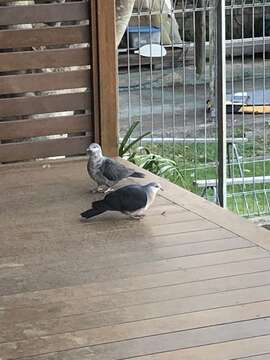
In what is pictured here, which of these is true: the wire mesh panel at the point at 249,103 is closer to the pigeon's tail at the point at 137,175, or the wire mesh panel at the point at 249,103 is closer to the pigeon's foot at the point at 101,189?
the pigeon's tail at the point at 137,175

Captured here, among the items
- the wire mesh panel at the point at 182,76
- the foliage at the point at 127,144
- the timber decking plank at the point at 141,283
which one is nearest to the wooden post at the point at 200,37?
the wire mesh panel at the point at 182,76

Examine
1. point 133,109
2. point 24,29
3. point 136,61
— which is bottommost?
point 133,109

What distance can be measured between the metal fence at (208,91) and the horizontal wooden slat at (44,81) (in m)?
0.81

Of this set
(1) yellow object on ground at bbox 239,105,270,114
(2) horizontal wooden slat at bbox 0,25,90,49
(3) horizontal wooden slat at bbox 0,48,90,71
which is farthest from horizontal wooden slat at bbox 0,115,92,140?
(1) yellow object on ground at bbox 239,105,270,114

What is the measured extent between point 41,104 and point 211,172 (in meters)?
1.34

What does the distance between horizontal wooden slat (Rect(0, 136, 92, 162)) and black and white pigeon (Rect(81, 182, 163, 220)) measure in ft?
3.51

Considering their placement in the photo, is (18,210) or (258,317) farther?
(18,210)

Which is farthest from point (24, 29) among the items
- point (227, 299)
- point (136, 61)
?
point (227, 299)

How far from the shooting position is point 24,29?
14.1ft

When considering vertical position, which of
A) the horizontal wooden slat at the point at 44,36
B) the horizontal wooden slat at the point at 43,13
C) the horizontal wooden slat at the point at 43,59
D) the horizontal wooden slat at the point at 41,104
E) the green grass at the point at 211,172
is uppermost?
the horizontal wooden slat at the point at 43,13

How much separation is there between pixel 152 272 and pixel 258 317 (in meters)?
0.51

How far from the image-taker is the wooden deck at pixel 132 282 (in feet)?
7.21

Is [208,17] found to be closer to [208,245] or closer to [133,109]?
[133,109]

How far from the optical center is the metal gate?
4.28 meters
